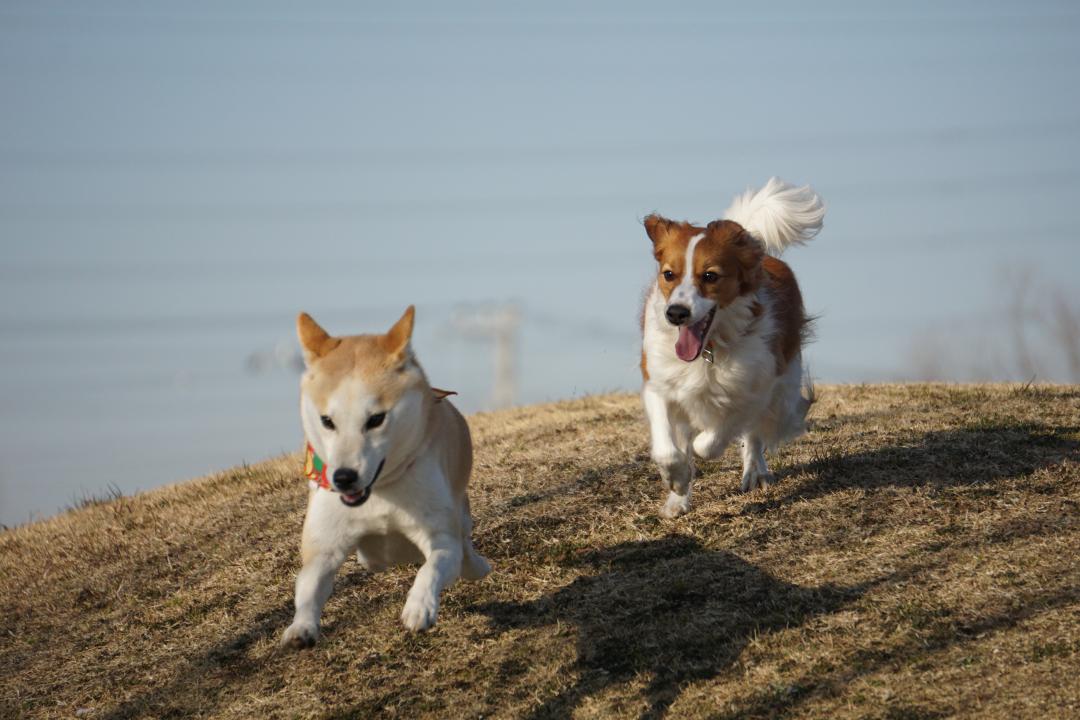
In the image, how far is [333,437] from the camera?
4.47m

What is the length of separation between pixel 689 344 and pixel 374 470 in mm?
2360

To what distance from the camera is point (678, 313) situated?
6090mm

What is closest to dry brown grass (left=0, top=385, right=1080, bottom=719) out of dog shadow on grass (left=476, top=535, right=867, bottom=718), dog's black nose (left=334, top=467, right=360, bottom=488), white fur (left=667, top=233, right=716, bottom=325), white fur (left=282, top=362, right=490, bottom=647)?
dog shadow on grass (left=476, top=535, right=867, bottom=718)

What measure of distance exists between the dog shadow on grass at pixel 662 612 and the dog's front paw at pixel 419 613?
1029 mm

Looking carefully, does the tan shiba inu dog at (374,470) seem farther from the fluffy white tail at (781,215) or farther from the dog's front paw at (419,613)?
the fluffy white tail at (781,215)

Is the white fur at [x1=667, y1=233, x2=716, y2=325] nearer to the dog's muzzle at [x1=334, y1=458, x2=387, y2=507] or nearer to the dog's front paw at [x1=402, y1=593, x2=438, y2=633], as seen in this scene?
the dog's muzzle at [x1=334, y1=458, x2=387, y2=507]

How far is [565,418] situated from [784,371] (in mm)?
3757

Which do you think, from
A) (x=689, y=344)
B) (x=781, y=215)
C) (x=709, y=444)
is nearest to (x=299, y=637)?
(x=689, y=344)

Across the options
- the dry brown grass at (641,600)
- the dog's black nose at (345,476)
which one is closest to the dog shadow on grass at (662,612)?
the dry brown grass at (641,600)

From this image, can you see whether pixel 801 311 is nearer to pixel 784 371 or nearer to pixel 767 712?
pixel 784 371

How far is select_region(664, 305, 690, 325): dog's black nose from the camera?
6078mm

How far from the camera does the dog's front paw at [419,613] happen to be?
4305 millimetres

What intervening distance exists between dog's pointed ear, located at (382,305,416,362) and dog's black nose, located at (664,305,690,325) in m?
1.74

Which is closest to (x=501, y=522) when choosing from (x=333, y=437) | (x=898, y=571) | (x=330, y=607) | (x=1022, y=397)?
(x=330, y=607)
